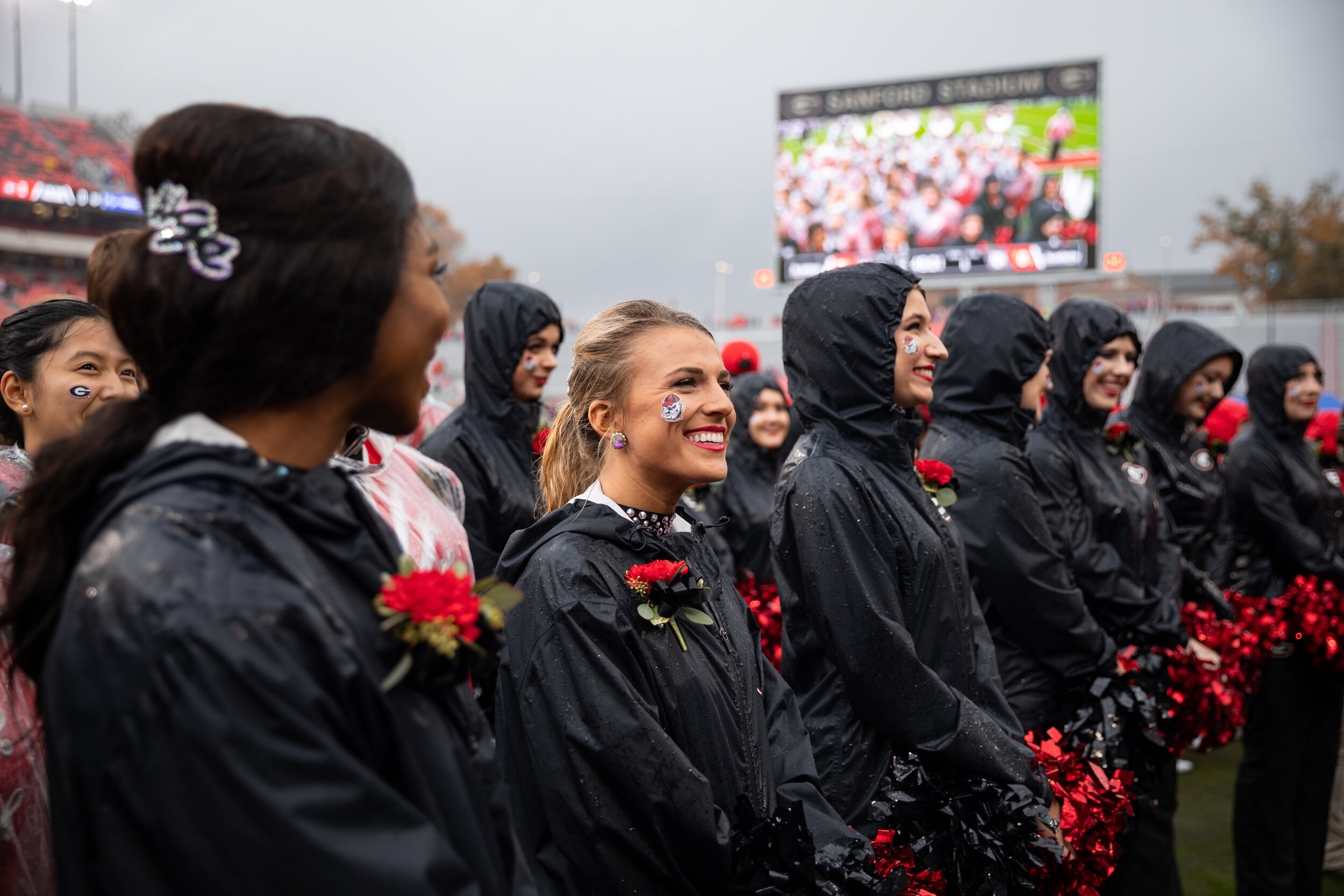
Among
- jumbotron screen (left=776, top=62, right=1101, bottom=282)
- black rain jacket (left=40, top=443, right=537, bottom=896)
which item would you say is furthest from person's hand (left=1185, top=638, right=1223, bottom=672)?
jumbotron screen (left=776, top=62, right=1101, bottom=282)

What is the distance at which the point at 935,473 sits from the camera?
3.50 metres

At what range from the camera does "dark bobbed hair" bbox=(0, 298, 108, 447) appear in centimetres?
291

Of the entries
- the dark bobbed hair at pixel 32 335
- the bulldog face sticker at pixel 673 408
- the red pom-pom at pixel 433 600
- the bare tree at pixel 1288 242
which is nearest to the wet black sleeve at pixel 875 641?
the bulldog face sticker at pixel 673 408

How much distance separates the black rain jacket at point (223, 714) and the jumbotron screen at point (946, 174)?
24520 mm

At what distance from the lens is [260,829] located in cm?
108

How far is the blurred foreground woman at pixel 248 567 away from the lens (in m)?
1.08

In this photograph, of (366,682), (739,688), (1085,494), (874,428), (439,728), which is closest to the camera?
(366,682)

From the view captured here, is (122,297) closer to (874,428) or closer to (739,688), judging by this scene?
(739,688)

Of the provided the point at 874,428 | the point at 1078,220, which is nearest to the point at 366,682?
the point at 874,428

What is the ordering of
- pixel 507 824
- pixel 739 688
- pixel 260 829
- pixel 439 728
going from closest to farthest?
1. pixel 260 829
2. pixel 439 728
3. pixel 507 824
4. pixel 739 688

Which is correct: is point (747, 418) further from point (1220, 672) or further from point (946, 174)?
point (946, 174)

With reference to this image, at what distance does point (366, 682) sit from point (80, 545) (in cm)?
39

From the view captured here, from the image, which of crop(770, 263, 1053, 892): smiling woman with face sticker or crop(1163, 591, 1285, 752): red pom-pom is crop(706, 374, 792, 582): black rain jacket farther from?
crop(770, 263, 1053, 892): smiling woman with face sticker

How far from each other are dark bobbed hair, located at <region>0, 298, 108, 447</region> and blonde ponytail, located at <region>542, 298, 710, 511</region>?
136 centimetres
